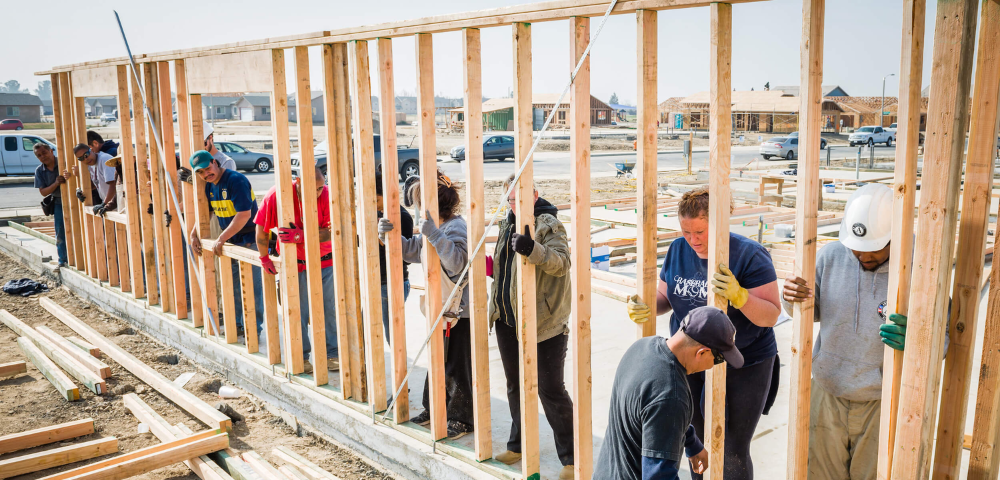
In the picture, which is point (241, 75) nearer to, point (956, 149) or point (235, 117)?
point (956, 149)

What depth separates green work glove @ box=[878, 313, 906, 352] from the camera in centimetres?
284

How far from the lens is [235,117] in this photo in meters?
98.6

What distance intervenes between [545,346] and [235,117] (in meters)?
102

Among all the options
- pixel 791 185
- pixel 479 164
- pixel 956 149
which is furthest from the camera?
pixel 791 185

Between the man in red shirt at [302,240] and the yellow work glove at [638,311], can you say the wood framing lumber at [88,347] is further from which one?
the yellow work glove at [638,311]

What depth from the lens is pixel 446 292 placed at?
15.9ft

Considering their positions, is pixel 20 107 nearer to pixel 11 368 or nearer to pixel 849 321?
pixel 11 368

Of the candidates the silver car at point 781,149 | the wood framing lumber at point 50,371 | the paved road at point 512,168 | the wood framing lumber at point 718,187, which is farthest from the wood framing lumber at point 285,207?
the silver car at point 781,149

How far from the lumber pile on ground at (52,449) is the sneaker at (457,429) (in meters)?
2.59

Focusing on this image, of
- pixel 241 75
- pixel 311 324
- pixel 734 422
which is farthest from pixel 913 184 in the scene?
pixel 241 75

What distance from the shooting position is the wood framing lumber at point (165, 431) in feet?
16.3

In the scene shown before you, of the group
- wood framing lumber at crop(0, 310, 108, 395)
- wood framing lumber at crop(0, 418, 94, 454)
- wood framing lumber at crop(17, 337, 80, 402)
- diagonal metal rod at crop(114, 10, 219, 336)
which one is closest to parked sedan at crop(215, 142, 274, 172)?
wood framing lumber at crop(0, 310, 108, 395)

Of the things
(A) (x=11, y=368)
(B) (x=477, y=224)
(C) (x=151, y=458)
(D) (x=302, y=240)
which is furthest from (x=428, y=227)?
(A) (x=11, y=368)

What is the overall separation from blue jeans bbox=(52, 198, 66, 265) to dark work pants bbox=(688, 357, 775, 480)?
33.3ft
